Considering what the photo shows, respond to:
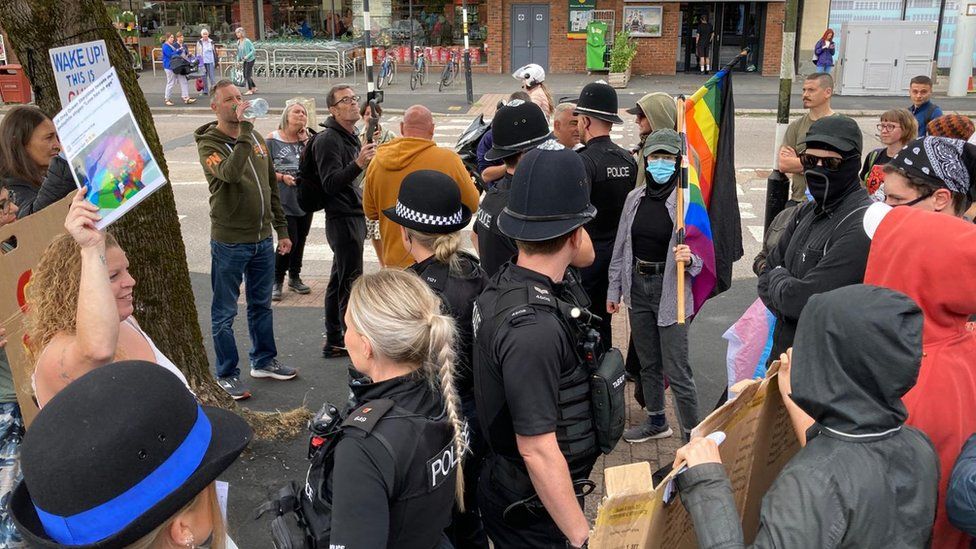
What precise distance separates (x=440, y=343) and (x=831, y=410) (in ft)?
3.85

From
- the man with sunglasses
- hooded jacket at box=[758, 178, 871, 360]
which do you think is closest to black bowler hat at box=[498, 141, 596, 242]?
hooded jacket at box=[758, 178, 871, 360]

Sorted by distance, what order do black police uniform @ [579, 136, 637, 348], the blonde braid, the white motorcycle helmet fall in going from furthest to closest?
1. the white motorcycle helmet
2. black police uniform @ [579, 136, 637, 348]
3. the blonde braid

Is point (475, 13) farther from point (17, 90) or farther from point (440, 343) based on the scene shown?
point (440, 343)

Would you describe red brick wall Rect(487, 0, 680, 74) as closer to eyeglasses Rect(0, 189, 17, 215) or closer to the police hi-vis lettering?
eyeglasses Rect(0, 189, 17, 215)

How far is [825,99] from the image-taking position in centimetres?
766

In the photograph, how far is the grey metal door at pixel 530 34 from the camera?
27.5 m

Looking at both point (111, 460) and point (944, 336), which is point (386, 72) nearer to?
point (944, 336)

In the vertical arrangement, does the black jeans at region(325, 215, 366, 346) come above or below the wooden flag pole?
below

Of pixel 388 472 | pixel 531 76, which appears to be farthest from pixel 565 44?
pixel 388 472

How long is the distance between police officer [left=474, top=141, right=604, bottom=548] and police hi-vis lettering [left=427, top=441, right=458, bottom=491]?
0.32 meters

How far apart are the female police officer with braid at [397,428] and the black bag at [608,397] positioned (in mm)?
564

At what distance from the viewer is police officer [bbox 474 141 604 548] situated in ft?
9.27

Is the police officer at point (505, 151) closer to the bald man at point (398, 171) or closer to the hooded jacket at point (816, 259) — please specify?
the bald man at point (398, 171)

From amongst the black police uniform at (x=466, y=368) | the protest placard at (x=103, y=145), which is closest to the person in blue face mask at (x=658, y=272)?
the black police uniform at (x=466, y=368)
